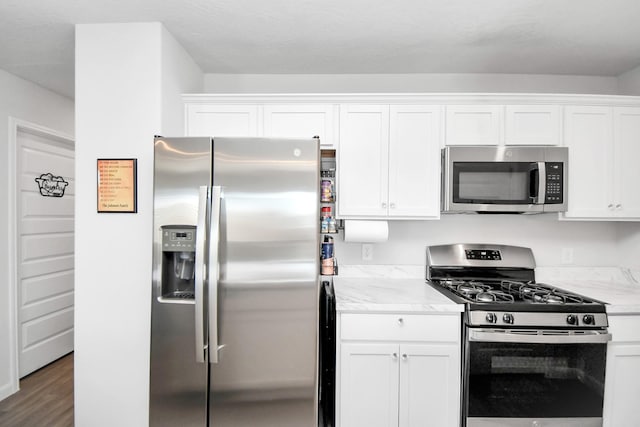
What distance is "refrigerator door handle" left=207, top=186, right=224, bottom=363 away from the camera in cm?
157

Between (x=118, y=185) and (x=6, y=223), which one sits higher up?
(x=118, y=185)

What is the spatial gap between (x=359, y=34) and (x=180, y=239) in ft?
5.35

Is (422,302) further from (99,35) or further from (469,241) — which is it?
(99,35)

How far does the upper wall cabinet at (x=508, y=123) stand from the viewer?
85.9 inches

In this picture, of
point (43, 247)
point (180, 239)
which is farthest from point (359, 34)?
point (43, 247)

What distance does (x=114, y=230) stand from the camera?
6.37 feet

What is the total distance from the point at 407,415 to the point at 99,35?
9.53 ft

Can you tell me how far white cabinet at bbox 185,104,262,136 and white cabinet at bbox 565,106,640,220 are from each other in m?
2.18

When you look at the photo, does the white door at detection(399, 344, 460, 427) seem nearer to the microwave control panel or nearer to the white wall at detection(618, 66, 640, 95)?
the microwave control panel

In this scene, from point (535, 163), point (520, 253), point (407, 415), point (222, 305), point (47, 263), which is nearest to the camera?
point (222, 305)

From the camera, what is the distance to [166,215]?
1.66 metres

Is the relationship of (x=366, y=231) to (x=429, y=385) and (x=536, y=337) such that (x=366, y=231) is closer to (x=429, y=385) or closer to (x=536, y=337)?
(x=429, y=385)

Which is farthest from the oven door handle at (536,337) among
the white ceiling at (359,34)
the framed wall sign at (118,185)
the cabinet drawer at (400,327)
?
the framed wall sign at (118,185)

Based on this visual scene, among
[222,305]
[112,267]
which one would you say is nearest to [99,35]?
[112,267]
